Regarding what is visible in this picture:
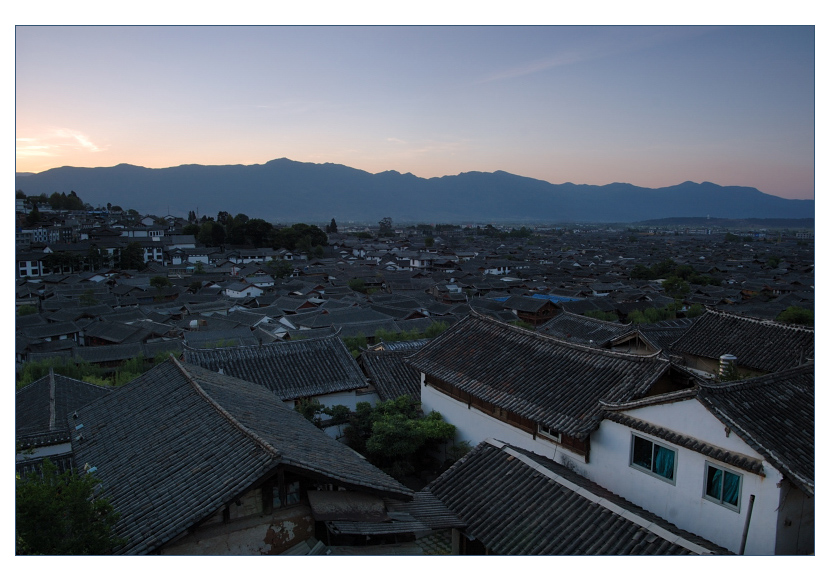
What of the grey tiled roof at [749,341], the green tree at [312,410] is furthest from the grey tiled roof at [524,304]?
the green tree at [312,410]

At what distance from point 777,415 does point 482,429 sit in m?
4.85

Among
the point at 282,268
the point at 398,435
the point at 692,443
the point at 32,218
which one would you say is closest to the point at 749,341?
the point at 692,443

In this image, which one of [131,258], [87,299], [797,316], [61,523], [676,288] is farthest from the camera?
[131,258]

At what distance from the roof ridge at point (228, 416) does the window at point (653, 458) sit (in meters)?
4.87

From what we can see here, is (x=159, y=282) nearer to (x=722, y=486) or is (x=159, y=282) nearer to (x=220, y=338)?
(x=220, y=338)

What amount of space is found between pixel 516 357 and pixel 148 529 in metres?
6.95

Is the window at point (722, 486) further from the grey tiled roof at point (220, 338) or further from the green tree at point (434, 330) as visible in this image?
the grey tiled roof at point (220, 338)

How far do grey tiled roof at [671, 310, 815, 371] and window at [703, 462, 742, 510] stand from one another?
6.76 meters

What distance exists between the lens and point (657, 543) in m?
5.21

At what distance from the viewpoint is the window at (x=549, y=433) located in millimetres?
8282

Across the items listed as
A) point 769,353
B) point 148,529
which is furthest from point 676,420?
point 769,353

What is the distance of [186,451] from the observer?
6.19 metres

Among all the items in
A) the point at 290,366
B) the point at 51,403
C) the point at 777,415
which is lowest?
the point at 51,403

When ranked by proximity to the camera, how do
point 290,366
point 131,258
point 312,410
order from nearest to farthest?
point 312,410 < point 290,366 < point 131,258
